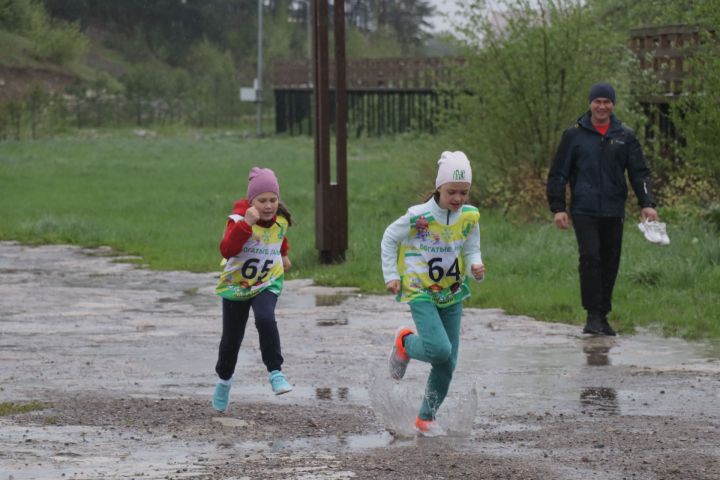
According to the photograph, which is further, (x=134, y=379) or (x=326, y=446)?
(x=134, y=379)

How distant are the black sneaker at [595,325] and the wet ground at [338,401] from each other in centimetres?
16

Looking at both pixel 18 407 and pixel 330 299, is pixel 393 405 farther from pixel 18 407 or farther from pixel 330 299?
pixel 330 299

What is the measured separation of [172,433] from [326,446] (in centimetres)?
87

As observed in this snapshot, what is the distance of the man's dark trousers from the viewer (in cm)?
1191

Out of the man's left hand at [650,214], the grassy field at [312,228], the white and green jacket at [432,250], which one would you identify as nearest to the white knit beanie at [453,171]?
the white and green jacket at [432,250]

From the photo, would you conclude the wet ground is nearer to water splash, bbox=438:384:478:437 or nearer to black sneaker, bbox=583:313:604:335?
water splash, bbox=438:384:478:437

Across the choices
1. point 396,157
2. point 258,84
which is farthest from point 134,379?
point 258,84

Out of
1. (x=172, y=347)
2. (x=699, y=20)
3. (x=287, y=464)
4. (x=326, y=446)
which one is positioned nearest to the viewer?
(x=287, y=464)

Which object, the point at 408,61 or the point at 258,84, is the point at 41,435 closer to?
the point at 408,61

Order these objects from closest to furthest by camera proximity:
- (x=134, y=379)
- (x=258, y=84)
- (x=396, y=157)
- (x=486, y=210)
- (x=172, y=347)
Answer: (x=134, y=379) < (x=172, y=347) < (x=486, y=210) < (x=396, y=157) < (x=258, y=84)

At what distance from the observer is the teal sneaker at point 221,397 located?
8.78m

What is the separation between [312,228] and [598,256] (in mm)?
10694

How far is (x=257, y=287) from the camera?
8766 millimetres

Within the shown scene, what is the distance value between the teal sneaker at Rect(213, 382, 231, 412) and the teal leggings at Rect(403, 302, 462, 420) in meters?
1.09
